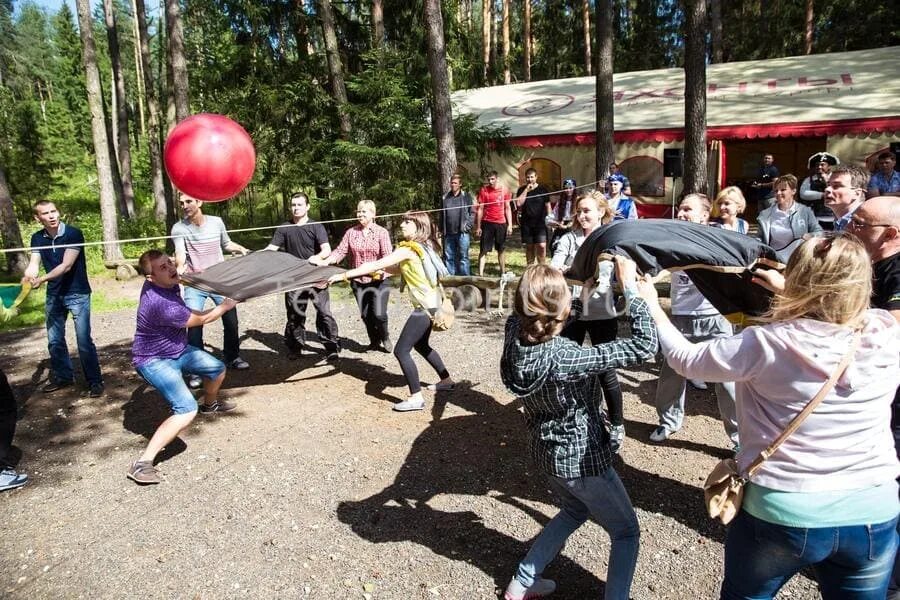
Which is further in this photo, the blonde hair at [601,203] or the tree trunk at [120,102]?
the tree trunk at [120,102]

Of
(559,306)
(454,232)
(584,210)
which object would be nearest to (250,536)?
(559,306)

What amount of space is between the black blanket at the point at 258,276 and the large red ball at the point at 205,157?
0.68m

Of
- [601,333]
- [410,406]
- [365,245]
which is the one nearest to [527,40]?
[365,245]

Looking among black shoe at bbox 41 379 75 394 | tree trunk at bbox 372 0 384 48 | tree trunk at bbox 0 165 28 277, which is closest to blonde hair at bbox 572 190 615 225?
black shoe at bbox 41 379 75 394

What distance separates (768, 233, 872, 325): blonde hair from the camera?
5.79 feet

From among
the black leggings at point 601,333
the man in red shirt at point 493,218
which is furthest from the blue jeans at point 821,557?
the man in red shirt at point 493,218

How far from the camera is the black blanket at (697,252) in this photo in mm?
2951

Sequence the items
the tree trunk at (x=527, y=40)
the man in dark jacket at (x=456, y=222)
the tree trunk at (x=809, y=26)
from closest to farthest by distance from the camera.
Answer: the man in dark jacket at (x=456, y=222) → the tree trunk at (x=809, y=26) → the tree trunk at (x=527, y=40)

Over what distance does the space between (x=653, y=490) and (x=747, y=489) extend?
204 centimetres

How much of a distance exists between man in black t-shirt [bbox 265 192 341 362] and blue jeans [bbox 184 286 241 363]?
62cm

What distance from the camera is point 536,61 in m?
35.0

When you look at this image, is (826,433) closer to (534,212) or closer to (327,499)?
(327,499)

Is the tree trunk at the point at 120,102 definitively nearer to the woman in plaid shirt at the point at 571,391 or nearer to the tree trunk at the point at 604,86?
the tree trunk at the point at 604,86

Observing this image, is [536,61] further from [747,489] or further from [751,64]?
[747,489]
